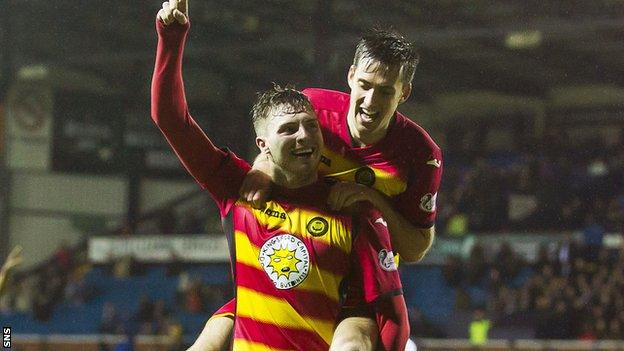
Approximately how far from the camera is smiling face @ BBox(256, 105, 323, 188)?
290cm

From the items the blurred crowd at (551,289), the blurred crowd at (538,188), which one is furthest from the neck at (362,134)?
the blurred crowd at (538,188)

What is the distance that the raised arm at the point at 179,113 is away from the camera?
2.84 meters

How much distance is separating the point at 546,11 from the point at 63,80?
21.7 ft

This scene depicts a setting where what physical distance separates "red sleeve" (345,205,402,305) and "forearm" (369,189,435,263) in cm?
7

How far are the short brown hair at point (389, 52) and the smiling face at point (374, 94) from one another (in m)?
0.02

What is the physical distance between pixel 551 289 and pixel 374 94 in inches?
352

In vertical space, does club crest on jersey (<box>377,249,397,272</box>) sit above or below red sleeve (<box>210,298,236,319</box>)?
above

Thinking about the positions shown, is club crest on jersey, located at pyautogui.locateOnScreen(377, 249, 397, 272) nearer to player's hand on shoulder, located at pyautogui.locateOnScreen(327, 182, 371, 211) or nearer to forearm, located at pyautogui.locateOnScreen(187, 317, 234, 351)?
player's hand on shoulder, located at pyautogui.locateOnScreen(327, 182, 371, 211)

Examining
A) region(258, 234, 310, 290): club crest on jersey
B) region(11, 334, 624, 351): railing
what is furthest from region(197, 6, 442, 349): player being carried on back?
region(11, 334, 624, 351): railing

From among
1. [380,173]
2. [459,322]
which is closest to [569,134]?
[459,322]

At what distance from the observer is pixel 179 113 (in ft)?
9.52

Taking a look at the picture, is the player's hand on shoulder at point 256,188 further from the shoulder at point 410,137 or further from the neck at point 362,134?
the shoulder at point 410,137

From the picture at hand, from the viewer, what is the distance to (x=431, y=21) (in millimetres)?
13648

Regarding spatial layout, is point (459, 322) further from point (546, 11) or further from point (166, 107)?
point (166, 107)
